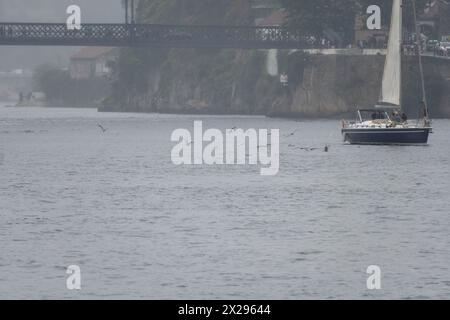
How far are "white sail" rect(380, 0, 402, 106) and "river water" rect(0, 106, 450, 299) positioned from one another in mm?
14383

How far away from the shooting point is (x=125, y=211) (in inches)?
2943

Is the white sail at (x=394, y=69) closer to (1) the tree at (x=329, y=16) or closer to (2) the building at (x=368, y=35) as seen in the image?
(2) the building at (x=368, y=35)

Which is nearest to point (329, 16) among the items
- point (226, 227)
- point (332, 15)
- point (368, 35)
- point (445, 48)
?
point (332, 15)

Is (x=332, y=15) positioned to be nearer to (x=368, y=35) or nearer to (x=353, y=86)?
(x=368, y=35)

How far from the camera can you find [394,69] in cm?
13338

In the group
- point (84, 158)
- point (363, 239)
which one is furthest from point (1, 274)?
point (84, 158)

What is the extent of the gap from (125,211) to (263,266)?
61.6 ft

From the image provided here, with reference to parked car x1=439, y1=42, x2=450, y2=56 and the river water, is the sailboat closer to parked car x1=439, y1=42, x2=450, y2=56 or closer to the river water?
the river water

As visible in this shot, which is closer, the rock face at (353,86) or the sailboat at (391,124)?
the sailboat at (391,124)

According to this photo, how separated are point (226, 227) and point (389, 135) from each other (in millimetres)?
54412

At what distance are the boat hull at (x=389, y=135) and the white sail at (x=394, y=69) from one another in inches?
277

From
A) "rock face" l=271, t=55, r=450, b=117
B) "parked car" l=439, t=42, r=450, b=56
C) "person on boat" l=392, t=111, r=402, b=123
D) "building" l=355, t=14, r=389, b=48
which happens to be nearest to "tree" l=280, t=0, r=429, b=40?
"building" l=355, t=14, r=389, b=48

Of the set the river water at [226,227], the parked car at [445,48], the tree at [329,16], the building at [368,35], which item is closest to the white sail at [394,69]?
the river water at [226,227]

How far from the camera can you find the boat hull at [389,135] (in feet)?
395
